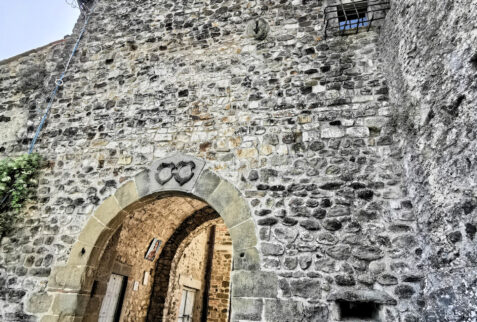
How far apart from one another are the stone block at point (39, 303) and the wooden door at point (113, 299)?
132 centimetres

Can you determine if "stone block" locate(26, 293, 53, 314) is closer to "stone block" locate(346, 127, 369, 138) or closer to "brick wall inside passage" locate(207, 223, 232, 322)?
"stone block" locate(346, 127, 369, 138)

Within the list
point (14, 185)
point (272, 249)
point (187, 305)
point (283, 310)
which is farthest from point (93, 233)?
point (187, 305)

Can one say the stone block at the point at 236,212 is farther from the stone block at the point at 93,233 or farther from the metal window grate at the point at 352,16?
the metal window grate at the point at 352,16

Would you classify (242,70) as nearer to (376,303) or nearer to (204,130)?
(204,130)

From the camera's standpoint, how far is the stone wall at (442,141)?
6.64 feet

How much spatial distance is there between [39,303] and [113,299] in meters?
1.64

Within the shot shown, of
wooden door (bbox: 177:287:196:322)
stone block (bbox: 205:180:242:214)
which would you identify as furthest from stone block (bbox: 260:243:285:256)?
wooden door (bbox: 177:287:196:322)

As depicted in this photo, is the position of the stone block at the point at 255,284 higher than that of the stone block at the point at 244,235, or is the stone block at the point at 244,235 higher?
the stone block at the point at 244,235

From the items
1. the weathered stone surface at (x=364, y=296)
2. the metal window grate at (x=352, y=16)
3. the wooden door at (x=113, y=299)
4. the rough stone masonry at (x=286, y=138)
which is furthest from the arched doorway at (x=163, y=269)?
the metal window grate at (x=352, y=16)

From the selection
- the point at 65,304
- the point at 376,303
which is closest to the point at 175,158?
the point at 65,304

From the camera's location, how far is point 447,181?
2252mm

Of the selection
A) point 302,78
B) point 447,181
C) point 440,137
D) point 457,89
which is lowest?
point 447,181

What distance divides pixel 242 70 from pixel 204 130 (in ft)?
3.24

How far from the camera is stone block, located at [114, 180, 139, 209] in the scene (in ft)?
11.8
